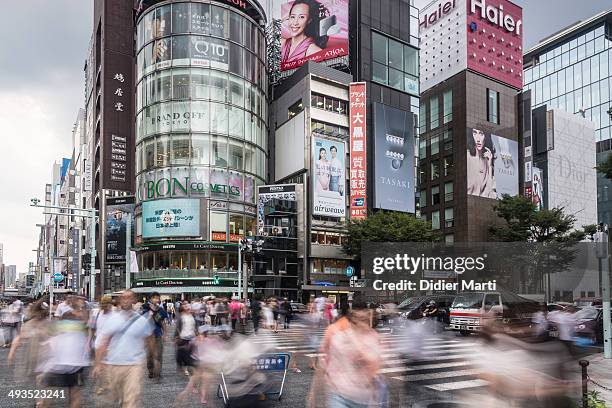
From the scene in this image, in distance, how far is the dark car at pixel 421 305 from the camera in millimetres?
27633

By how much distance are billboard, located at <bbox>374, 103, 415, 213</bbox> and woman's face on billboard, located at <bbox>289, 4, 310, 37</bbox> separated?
14314 mm

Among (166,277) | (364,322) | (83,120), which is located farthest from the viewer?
(83,120)

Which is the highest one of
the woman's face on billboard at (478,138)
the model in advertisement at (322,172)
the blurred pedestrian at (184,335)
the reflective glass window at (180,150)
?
the woman's face on billboard at (478,138)

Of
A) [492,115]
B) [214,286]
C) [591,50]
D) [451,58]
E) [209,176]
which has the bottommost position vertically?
[214,286]

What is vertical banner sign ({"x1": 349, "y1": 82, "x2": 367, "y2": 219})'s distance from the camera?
196 ft

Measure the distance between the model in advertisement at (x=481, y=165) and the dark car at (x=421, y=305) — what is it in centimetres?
4394

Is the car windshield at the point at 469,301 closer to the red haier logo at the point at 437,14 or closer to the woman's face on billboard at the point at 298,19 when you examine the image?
the woman's face on billboard at the point at 298,19

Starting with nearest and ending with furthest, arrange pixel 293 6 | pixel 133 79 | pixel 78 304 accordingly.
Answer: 1. pixel 78 304
2. pixel 293 6
3. pixel 133 79

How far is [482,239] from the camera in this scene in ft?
238

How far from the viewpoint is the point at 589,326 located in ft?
71.8

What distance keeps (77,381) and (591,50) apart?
136 meters

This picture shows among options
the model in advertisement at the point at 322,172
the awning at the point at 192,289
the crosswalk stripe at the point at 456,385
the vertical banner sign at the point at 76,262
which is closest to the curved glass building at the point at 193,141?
the awning at the point at 192,289

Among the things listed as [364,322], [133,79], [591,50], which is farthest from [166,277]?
[591,50]

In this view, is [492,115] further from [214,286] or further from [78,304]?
[78,304]
